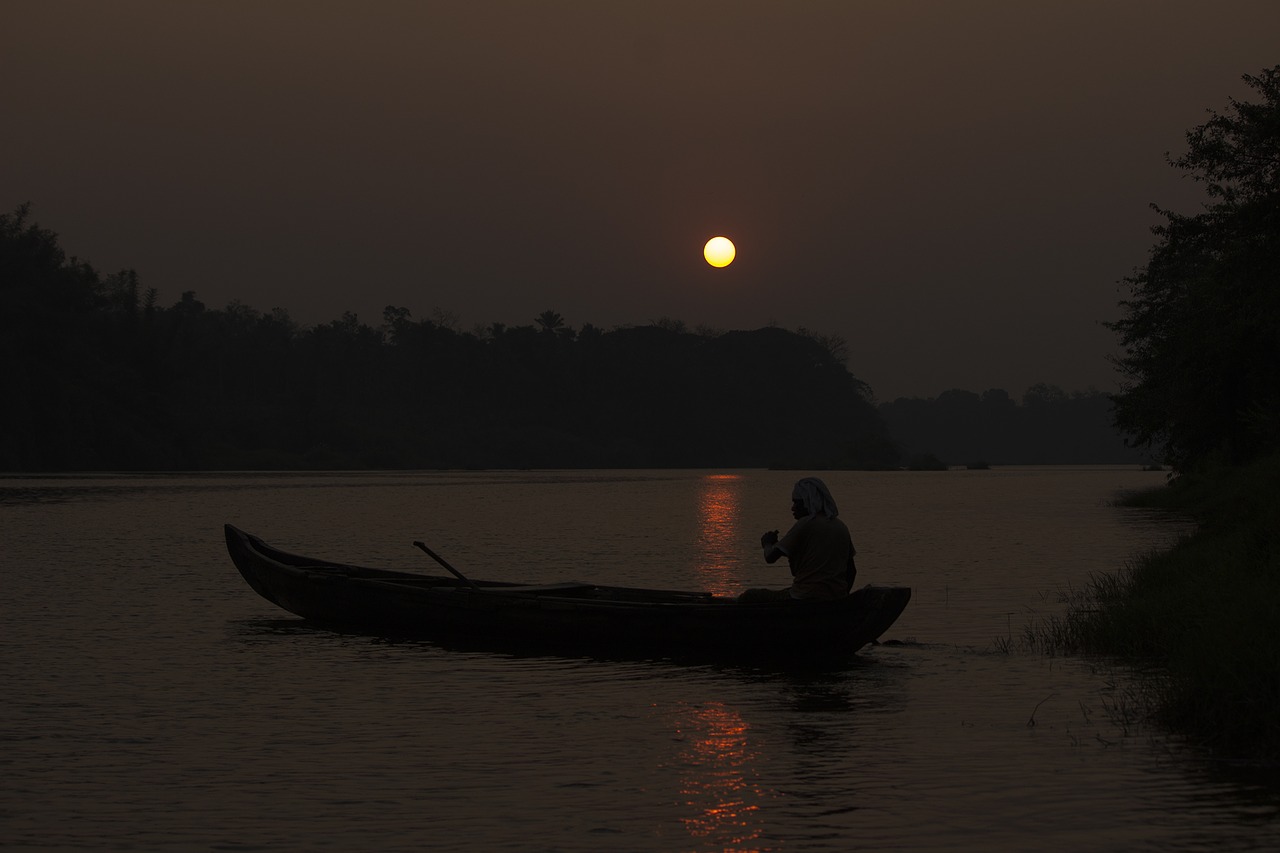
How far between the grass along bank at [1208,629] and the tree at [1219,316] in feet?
30.7

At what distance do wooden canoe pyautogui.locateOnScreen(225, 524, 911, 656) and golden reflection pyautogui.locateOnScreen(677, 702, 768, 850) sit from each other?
9.59 feet

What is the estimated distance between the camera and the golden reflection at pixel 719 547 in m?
33.9

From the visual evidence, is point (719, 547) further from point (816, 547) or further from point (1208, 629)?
point (1208, 629)

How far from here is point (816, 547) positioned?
61.3 feet

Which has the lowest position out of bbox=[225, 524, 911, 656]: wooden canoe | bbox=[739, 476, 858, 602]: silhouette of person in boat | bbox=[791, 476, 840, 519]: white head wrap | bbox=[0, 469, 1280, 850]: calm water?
bbox=[0, 469, 1280, 850]: calm water

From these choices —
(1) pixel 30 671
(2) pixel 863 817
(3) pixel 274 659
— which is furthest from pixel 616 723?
(1) pixel 30 671

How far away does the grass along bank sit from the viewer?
1263 centimetres

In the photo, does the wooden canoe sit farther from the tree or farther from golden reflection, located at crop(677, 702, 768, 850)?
the tree

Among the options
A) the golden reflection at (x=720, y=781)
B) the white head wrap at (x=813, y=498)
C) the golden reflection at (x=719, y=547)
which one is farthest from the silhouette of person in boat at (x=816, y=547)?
the golden reflection at (x=719, y=547)

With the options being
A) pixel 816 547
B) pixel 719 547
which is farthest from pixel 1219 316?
pixel 816 547

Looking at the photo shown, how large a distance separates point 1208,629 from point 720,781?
5.14 metres

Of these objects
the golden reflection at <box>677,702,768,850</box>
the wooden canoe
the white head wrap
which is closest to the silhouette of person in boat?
the white head wrap

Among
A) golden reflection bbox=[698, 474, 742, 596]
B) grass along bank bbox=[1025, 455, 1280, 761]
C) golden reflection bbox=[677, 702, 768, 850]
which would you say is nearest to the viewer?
golden reflection bbox=[677, 702, 768, 850]

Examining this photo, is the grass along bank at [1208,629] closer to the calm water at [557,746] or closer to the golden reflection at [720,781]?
the calm water at [557,746]
